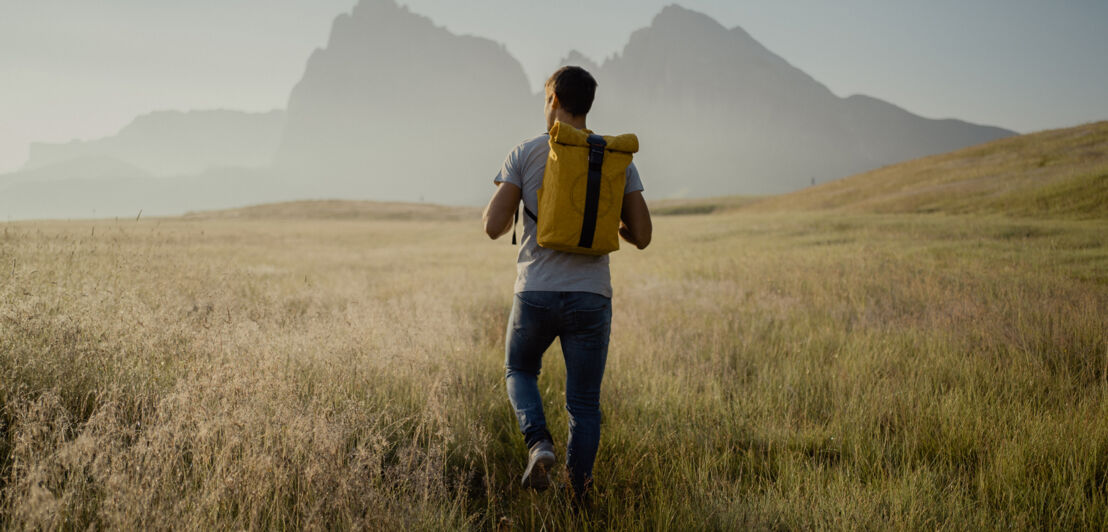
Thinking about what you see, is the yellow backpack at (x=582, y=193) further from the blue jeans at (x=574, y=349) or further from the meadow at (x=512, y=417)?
the meadow at (x=512, y=417)

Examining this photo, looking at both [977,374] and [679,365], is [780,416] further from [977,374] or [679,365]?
[977,374]

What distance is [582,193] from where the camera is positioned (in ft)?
8.38

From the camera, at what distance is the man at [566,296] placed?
2.66 metres

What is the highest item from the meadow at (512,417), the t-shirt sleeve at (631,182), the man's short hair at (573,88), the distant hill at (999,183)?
the distant hill at (999,183)

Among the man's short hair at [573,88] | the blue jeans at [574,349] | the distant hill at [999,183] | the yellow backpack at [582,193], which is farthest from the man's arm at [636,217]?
the distant hill at [999,183]

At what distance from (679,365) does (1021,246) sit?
1349 centimetres

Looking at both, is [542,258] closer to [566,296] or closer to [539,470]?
[566,296]

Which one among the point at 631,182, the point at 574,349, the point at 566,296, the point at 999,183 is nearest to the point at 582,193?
the point at 631,182

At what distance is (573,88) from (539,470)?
2.11 m

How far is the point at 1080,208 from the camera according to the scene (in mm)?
19953

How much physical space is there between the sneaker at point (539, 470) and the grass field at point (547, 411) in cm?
16

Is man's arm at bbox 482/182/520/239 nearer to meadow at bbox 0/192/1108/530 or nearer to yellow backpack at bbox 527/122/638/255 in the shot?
yellow backpack at bbox 527/122/638/255

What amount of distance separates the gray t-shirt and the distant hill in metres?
25.9

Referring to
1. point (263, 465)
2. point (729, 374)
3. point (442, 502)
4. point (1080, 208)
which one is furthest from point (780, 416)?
point (1080, 208)
